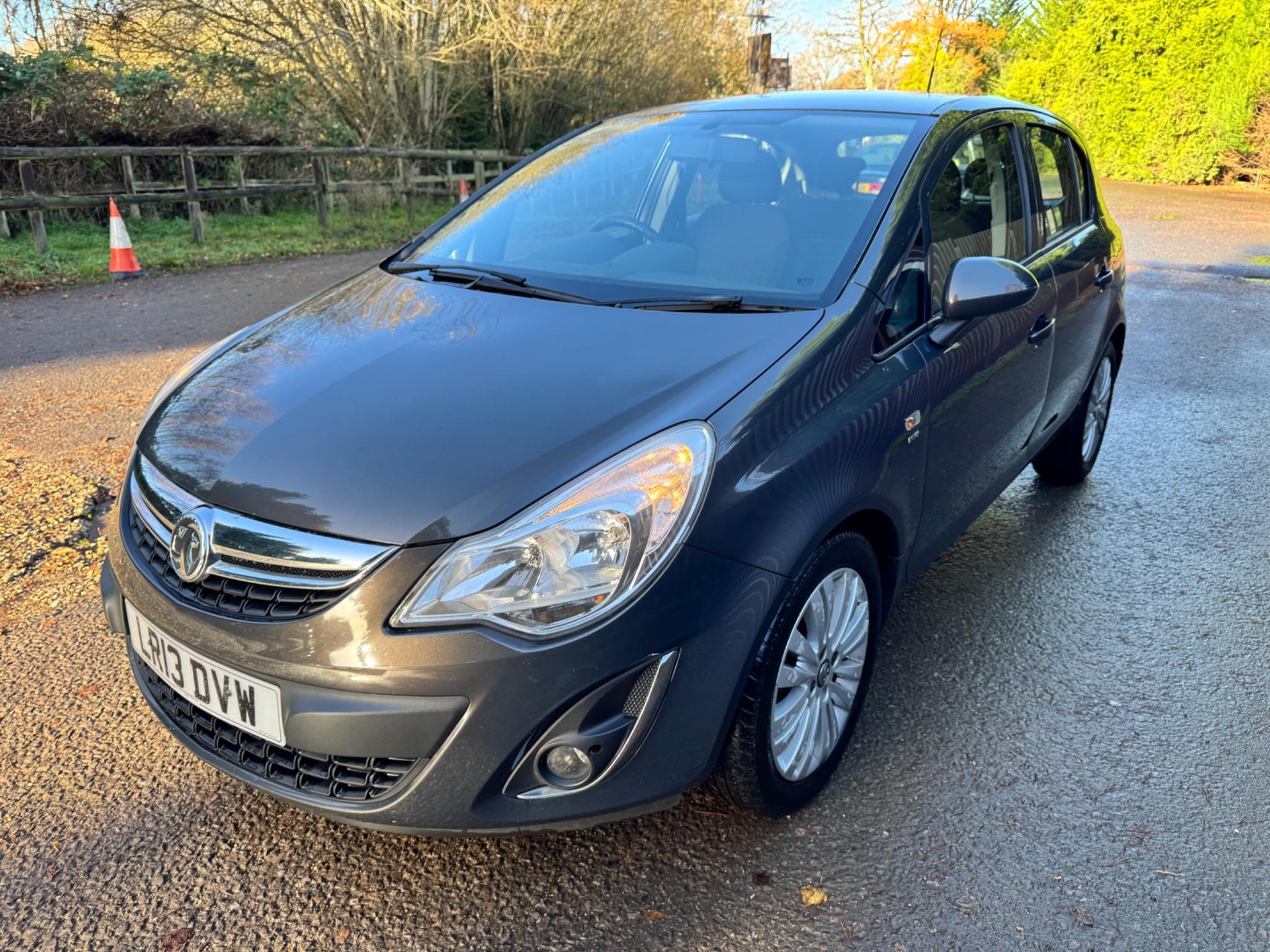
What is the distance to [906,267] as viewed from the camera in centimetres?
264

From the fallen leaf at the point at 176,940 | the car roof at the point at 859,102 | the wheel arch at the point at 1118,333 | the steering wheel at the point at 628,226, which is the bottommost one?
the fallen leaf at the point at 176,940

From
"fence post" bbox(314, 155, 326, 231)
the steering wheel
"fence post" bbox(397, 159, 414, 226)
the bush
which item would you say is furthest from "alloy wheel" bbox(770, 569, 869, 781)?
the bush

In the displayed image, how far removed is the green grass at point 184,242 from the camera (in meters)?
9.44

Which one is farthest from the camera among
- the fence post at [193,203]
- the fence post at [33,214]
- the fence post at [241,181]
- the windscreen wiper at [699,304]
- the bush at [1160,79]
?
the bush at [1160,79]

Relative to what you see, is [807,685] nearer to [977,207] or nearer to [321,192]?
[977,207]

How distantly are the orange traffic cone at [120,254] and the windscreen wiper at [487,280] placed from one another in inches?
298

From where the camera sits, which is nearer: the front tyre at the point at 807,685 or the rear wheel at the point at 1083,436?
the front tyre at the point at 807,685

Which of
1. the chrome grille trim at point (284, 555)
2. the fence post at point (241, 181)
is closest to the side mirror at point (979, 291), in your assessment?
the chrome grille trim at point (284, 555)

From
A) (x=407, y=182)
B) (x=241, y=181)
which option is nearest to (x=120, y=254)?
(x=241, y=181)

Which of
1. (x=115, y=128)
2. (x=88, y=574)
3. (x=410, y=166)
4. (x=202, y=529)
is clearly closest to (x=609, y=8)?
(x=410, y=166)

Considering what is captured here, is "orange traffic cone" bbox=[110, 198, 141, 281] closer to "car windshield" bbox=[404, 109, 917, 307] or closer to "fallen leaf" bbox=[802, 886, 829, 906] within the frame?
"car windshield" bbox=[404, 109, 917, 307]

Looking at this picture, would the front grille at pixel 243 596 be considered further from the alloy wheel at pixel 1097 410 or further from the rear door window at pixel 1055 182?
the alloy wheel at pixel 1097 410

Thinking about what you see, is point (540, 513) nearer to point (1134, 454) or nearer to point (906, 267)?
point (906, 267)

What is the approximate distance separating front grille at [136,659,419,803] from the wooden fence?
10.00 metres
